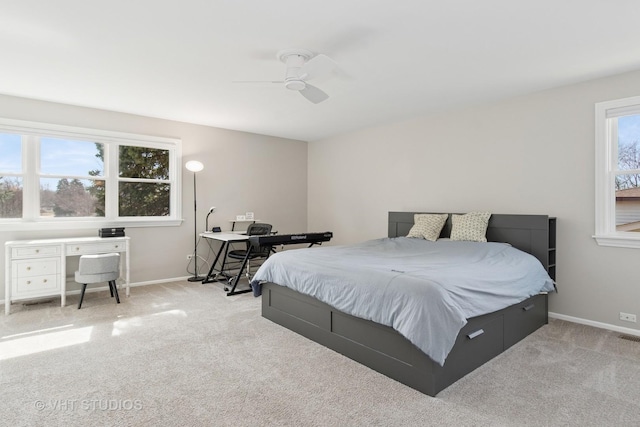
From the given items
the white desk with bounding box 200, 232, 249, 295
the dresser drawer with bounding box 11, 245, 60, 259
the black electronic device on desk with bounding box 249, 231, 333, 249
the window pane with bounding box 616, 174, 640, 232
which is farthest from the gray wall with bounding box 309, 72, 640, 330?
the dresser drawer with bounding box 11, 245, 60, 259

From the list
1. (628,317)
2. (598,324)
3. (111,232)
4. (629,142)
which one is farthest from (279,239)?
A: (629,142)

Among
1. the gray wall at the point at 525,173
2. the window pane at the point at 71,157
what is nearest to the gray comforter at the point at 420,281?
the gray wall at the point at 525,173

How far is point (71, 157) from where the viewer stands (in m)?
4.51

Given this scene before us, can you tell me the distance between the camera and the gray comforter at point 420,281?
212 cm

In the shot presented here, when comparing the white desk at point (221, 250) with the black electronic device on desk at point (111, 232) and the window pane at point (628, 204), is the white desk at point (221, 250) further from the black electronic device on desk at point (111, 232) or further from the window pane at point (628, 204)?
the window pane at point (628, 204)

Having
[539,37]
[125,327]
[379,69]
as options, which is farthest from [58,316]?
[539,37]

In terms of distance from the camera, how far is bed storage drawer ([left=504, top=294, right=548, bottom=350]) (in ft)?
9.31

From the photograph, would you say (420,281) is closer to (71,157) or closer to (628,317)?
(628,317)

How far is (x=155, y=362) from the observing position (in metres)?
2.58

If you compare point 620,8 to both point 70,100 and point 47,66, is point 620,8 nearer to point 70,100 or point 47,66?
point 47,66

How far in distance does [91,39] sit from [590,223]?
479cm

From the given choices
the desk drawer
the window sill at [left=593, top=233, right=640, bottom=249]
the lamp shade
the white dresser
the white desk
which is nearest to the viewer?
the window sill at [left=593, top=233, right=640, bottom=249]

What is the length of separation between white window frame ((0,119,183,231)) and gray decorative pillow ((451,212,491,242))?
12.8ft

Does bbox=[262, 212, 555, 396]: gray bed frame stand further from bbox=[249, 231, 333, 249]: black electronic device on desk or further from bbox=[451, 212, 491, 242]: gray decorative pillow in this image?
bbox=[249, 231, 333, 249]: black electronic device on desk
